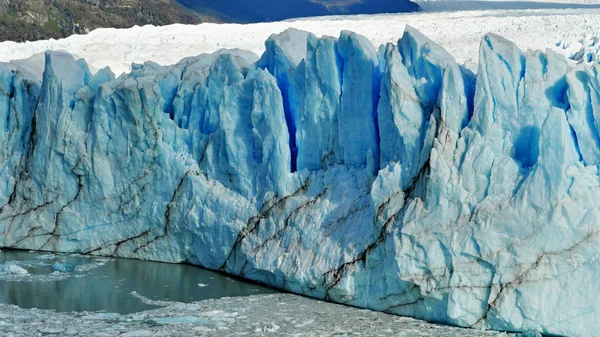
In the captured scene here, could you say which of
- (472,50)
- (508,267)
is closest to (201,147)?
(508,267)

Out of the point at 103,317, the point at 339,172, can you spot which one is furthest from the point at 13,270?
the point at 339,172

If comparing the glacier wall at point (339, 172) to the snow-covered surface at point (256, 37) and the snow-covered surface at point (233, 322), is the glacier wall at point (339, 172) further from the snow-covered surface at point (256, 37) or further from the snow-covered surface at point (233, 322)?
the snow-covered surface at point (256, 37)

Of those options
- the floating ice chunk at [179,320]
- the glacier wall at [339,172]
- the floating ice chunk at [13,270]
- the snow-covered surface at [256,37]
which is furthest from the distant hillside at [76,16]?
the floating ice chunk at [179,320]

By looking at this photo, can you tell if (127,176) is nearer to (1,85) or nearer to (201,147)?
(201,147)

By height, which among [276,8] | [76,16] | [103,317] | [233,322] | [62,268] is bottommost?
[103,317]

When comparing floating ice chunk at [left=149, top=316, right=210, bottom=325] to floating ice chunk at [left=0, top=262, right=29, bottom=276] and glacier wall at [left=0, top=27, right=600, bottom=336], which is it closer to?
glacier wall at [left=0, top=27, right=600, bottom=336]

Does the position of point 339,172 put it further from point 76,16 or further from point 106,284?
point 76,16

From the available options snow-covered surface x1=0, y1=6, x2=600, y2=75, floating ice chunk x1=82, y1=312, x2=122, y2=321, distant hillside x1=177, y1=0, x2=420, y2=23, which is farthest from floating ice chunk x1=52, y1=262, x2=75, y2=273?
distant hillside x1=177, y1=0, x2=420, y2=23
